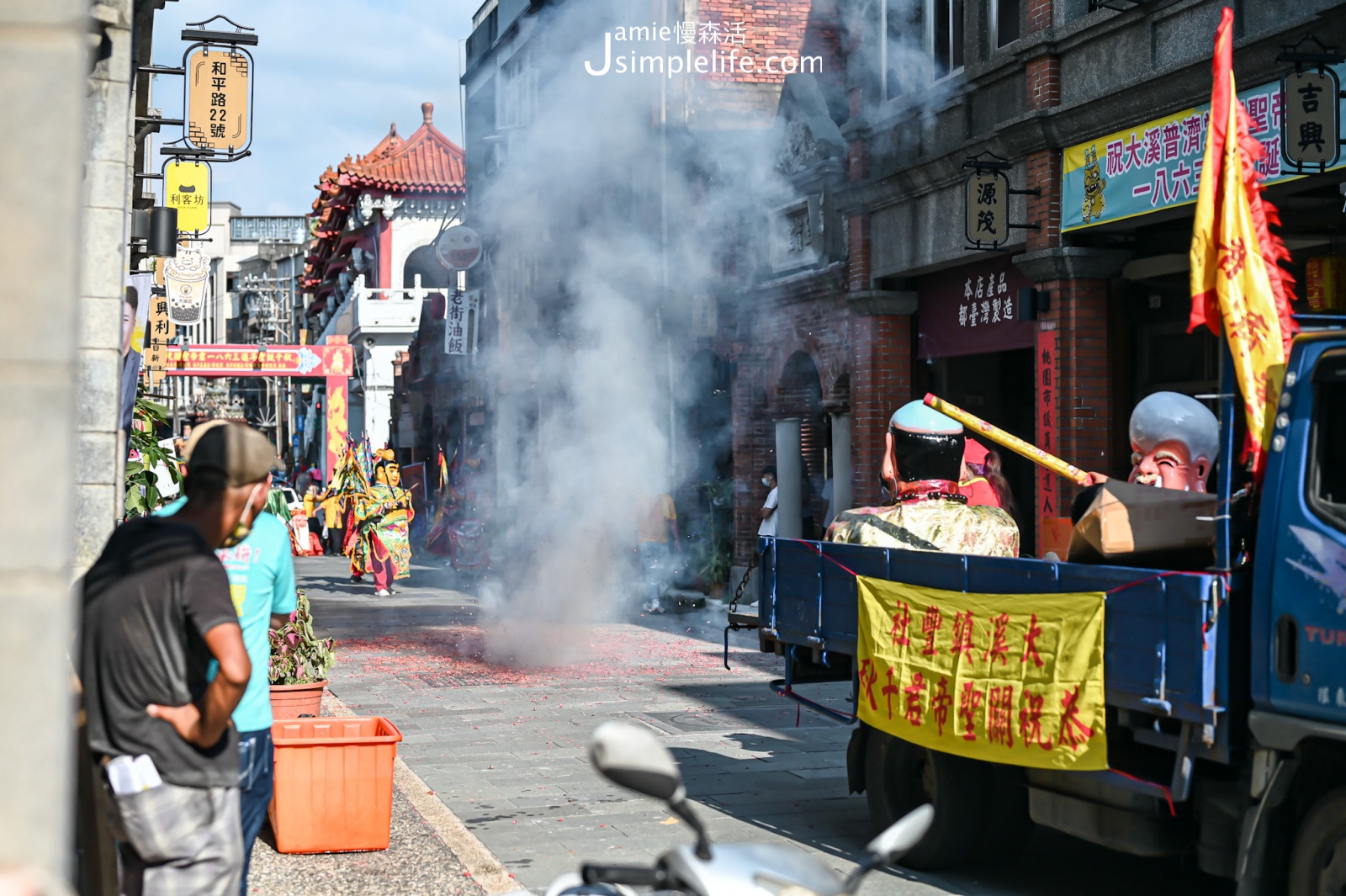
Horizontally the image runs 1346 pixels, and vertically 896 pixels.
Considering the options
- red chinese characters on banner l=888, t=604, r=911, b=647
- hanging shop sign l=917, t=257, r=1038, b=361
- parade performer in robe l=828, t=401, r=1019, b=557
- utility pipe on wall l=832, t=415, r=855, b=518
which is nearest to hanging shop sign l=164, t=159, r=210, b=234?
utility pipe on wall l=832, t=415, r=855, b=518

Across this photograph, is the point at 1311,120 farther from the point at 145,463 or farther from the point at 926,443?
the point at 145,463

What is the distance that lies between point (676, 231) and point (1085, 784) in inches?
579

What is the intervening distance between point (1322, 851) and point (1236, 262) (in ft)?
6.37

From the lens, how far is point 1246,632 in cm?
486

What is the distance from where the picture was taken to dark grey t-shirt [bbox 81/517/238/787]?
11.5ft

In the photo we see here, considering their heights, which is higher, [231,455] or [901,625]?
[231,455]

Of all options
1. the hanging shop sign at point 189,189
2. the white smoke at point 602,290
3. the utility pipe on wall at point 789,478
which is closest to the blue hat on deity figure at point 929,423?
the white smoke at point 602,290

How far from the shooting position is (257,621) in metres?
4.19

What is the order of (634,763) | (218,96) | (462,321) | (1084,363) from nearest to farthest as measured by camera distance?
(634,763), (1084,363), (218,96), (462,321)

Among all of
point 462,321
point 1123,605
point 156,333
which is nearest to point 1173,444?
point 1123,605

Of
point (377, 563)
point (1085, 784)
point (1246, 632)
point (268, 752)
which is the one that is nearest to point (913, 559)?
point (1085, 784)

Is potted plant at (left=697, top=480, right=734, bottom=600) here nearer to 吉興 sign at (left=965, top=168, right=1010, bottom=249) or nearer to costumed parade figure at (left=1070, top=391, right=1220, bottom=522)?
吉興 sign at (left=965, top=168, right=1010, bottom=249)

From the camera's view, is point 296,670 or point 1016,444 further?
point 296,670

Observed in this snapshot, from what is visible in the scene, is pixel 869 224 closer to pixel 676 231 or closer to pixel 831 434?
pixel 831 434
